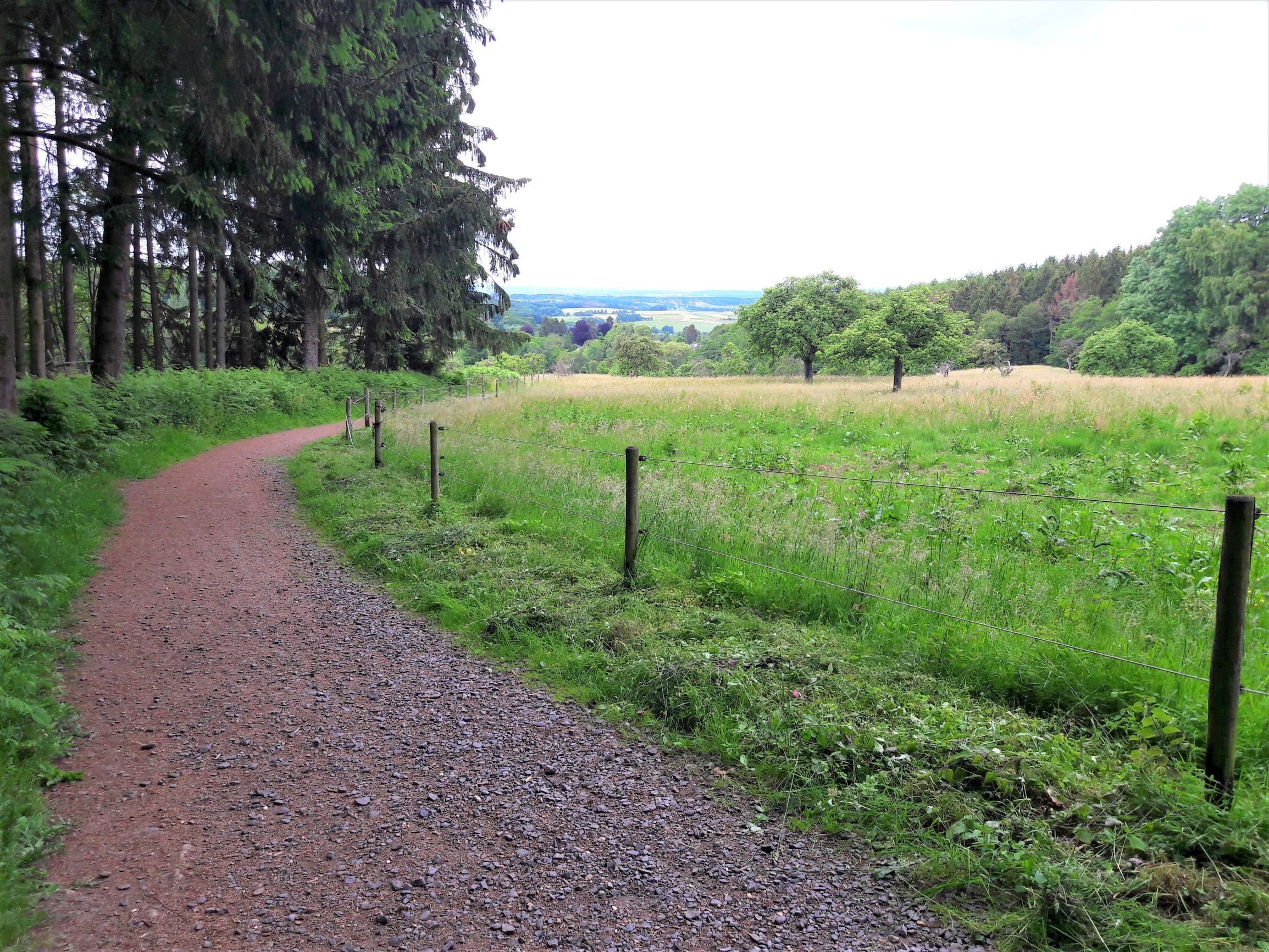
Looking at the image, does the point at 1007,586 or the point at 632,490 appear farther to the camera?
the point at 632,490

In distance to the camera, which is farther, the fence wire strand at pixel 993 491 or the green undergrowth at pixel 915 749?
the fence wire strand at pixel 993 491

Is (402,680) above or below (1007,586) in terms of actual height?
below

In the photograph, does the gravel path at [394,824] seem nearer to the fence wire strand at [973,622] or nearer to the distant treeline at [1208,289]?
the fence wire strand at [973,622]

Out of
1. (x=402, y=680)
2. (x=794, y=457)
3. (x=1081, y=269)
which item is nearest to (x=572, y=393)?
(x=794, y=457)

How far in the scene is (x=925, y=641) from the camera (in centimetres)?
497

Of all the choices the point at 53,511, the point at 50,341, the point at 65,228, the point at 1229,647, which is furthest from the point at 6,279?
the point at 50,341

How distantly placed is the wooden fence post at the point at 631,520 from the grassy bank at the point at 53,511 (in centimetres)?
421

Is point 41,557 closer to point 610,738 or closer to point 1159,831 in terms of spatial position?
point 610,738

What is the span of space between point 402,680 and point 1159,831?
14.9ft

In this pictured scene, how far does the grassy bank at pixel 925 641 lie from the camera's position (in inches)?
120

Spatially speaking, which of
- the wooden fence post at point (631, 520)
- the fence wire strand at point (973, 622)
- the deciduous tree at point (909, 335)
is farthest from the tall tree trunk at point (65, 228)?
the deciduous tree at point (909, 335)

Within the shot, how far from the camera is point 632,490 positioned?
22.4 feet

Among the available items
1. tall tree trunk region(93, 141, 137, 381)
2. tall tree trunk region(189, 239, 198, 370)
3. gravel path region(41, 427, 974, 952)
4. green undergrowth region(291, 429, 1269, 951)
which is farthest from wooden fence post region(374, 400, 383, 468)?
tall tree trunk region(189, 239, 198, 370)

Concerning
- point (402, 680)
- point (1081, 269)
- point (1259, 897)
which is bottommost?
point (402, 680)
